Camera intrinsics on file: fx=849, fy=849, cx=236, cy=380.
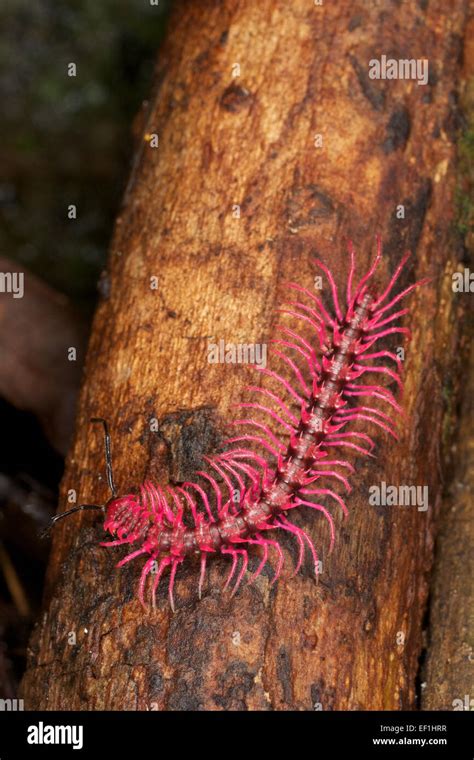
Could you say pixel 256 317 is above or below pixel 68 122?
below

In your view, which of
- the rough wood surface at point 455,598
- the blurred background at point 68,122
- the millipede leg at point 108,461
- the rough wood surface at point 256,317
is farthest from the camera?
the blurred background at point 68,122

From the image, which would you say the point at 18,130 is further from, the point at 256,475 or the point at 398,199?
the point at 256,475

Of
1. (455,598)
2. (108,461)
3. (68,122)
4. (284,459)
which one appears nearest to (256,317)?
(284,459)

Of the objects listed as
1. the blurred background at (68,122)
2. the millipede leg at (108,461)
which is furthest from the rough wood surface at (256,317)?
the blurred background at (68,122)

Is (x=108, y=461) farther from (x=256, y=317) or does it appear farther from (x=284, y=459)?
(x=256, y=317)

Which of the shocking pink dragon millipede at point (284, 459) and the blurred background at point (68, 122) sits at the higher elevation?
the blurred background at point (68, 122)

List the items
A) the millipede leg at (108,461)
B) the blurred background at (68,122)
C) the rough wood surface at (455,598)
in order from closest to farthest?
1. the millipede leg at (108,461)
2. the rough wood surface at (455,598)
3. the blurred background at (68,122)

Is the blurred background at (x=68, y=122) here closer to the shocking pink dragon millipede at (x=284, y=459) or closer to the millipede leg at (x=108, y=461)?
the millipede leg at (x=108, y=461)
